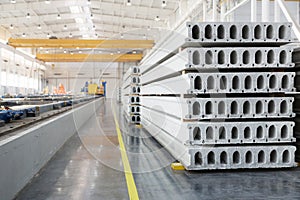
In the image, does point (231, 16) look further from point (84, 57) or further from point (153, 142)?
point (84, 57)

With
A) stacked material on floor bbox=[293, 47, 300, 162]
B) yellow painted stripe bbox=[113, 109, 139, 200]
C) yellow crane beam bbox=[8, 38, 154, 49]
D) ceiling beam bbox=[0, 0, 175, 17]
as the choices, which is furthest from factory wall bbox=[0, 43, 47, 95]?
stacked material on floor bbox=[293, 47, 300, 162]

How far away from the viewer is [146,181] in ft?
15.2

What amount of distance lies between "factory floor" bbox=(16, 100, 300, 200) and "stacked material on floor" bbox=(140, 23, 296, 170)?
0.97 feet

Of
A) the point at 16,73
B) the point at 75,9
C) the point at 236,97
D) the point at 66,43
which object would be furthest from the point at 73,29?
the point at 236,97

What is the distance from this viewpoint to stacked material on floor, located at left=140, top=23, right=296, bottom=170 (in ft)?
16.6

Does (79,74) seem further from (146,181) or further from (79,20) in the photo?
(146,181)

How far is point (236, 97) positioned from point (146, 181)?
1961mm

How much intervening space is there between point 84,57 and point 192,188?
2744 centimetres

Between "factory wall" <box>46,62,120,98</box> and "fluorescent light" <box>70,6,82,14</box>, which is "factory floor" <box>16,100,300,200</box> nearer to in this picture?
"fluorescent light" <box>70,6,82,14</box>

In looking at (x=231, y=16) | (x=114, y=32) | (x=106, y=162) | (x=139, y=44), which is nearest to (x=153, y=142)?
(x=106, y=162)

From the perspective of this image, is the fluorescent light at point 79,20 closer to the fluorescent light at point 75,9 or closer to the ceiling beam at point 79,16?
the ceiling beam at point 79,16

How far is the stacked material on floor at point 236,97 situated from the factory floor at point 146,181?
0.97 feet

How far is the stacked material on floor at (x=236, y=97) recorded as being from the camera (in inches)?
199

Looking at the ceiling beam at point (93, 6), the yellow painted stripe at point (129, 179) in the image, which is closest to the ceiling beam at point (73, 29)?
the ceiling beam at point (93, 6)
